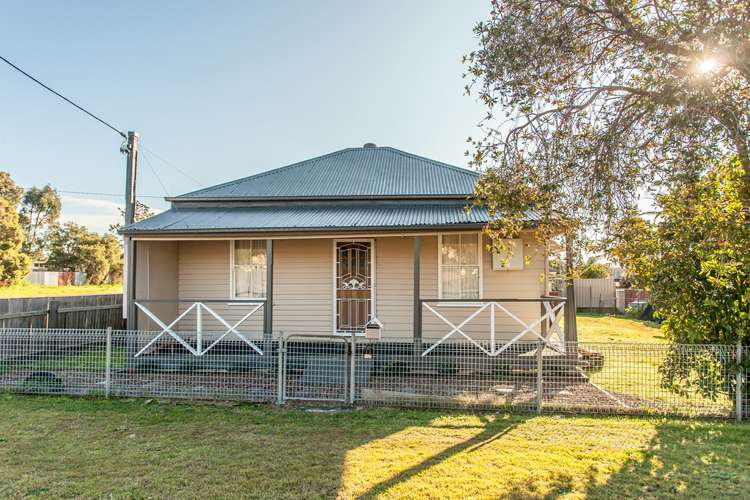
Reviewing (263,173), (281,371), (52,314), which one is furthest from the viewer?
(263,173)

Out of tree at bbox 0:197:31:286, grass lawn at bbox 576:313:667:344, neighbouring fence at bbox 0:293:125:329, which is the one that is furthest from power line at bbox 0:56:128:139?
tree at bbox 0:197:31:286

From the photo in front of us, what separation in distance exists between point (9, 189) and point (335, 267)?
4327 centimetres

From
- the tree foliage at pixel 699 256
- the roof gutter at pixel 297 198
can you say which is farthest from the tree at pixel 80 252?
the tree foliage at pixel 699 256

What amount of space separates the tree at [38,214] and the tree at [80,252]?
332 cm

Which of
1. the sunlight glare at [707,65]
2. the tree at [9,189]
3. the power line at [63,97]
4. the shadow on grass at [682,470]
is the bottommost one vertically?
the shadow on grass at [682,470]

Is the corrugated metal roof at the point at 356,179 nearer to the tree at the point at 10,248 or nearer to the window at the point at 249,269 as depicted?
the window at the point at 249,269

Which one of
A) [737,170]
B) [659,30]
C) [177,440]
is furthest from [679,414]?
[177,440]

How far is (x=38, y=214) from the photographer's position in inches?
1784

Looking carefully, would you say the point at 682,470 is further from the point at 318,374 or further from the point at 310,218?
the point at 310,218

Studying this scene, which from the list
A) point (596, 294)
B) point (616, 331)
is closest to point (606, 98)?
point (616, 331)

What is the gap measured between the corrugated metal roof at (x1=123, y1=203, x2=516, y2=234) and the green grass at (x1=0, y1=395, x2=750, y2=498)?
3.76 meters

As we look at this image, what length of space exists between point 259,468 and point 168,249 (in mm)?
7661

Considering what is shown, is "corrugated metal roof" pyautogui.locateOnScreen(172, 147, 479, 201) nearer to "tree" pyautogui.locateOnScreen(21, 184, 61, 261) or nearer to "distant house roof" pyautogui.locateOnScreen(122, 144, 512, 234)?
"distant house roof" pyautogui.locateOnScreen(122, 144, 512, 234)

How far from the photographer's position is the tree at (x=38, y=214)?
44812mm
